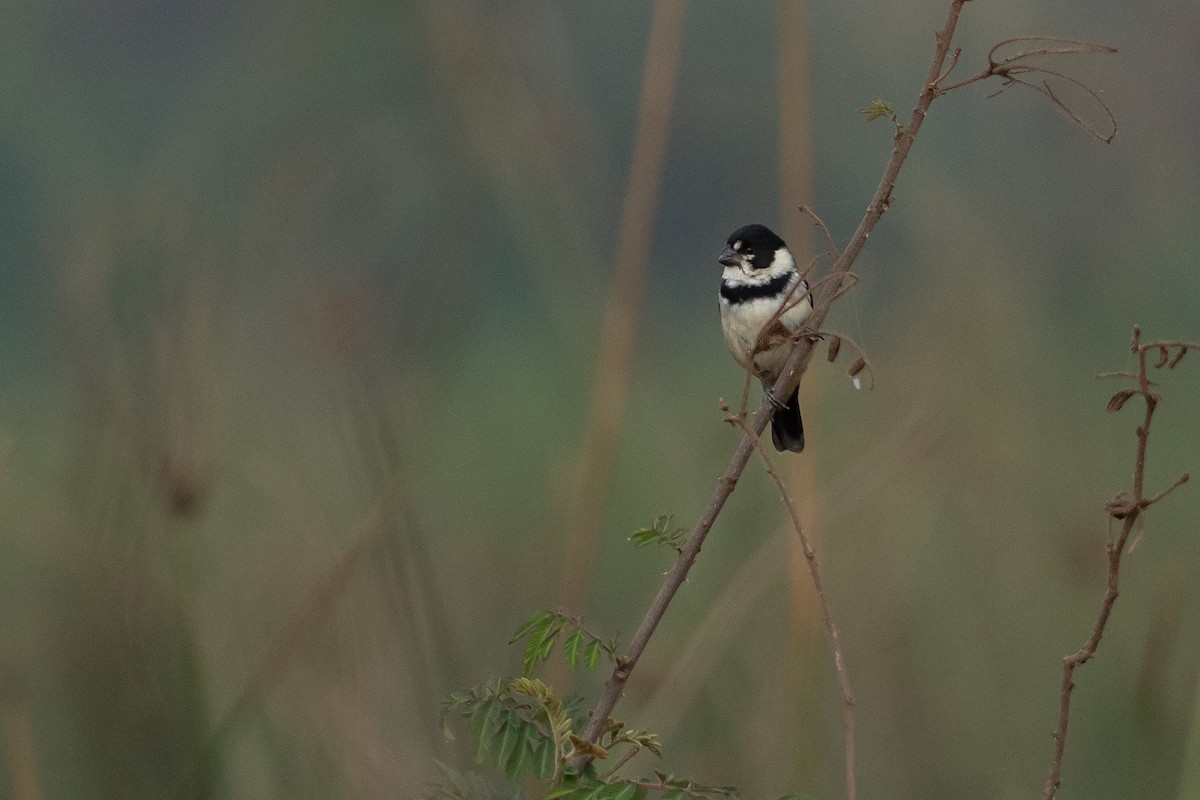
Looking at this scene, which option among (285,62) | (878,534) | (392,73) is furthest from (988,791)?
(392,73)

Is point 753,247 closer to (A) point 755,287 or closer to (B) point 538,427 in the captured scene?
(A) point 755,287

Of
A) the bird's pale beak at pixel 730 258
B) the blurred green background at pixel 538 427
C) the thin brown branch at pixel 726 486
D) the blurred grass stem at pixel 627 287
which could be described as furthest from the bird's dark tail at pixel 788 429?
the thin brown branch at pixel 726 486

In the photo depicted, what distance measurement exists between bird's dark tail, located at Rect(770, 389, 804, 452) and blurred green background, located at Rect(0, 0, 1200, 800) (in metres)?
0.12

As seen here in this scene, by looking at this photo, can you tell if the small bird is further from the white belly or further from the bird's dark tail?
the bird's dark tail

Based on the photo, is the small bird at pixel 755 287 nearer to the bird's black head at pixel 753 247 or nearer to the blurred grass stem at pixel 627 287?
the bird's black head at pixel 753 247

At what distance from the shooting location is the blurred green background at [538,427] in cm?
172

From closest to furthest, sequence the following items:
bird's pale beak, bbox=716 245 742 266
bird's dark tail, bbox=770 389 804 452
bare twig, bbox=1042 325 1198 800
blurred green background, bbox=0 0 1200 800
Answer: bare twig, bbox=1042 325 1198 800
blurred green background, bbox=0 0 1200 800
bird's pale beak, bbox=716 245 742 266
bird's dark tail, bbox=770 389 804 452

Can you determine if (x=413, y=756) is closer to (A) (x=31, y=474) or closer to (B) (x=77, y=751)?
(B) (x=77, y=751)

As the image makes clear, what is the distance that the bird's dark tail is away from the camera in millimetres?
2410

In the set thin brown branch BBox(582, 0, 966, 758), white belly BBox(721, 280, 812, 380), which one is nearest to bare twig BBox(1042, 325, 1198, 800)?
thin brown branch BBox(582, 0, 966, 758)

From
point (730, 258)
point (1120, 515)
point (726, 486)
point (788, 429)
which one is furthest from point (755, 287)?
point (1120, 515)

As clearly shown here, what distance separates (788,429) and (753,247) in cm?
37

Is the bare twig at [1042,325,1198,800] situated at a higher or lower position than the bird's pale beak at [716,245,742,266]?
lower

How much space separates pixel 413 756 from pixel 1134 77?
196cm
